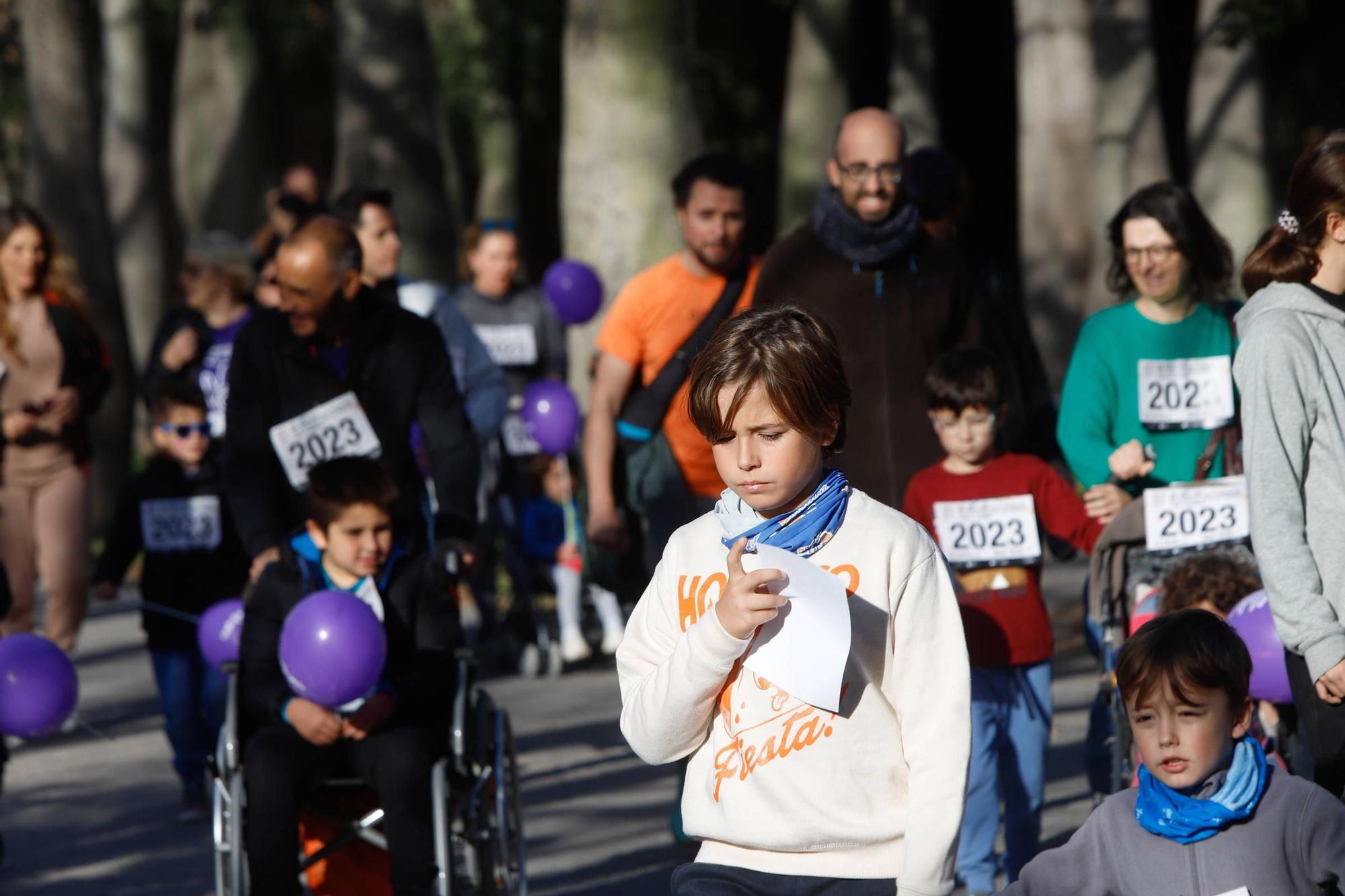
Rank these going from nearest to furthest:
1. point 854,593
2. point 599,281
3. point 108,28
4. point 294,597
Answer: point 854,593 < point 294,597 < point 599,281 < point 108,28

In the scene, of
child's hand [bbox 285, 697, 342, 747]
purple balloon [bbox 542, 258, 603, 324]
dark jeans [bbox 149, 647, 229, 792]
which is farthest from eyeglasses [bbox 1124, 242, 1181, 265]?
purple balloon [bbox 542, 258, 603, 324]

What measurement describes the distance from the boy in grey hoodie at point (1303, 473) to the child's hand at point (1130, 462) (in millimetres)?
1725

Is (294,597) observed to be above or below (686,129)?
below

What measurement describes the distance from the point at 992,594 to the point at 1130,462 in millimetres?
576

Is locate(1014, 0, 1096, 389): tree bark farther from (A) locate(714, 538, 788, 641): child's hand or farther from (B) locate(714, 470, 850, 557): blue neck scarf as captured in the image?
(A) locate(714, 538, 788, 641): child's hand

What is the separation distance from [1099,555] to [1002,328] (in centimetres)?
78

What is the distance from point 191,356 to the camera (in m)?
9.37

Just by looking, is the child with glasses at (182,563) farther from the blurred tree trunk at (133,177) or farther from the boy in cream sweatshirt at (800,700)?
the blurred tree trunk at (133,177)

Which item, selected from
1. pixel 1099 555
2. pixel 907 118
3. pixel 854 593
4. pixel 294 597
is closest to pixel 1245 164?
pixel 907 118

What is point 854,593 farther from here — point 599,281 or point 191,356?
point 599,281

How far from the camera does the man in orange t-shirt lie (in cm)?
687

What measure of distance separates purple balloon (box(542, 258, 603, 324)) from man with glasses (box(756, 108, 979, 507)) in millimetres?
5605

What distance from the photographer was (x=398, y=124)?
15375 mm

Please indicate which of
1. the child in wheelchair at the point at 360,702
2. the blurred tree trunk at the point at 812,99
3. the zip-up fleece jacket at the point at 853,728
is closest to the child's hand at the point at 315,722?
the child in wheelchair at the point at 360,702
